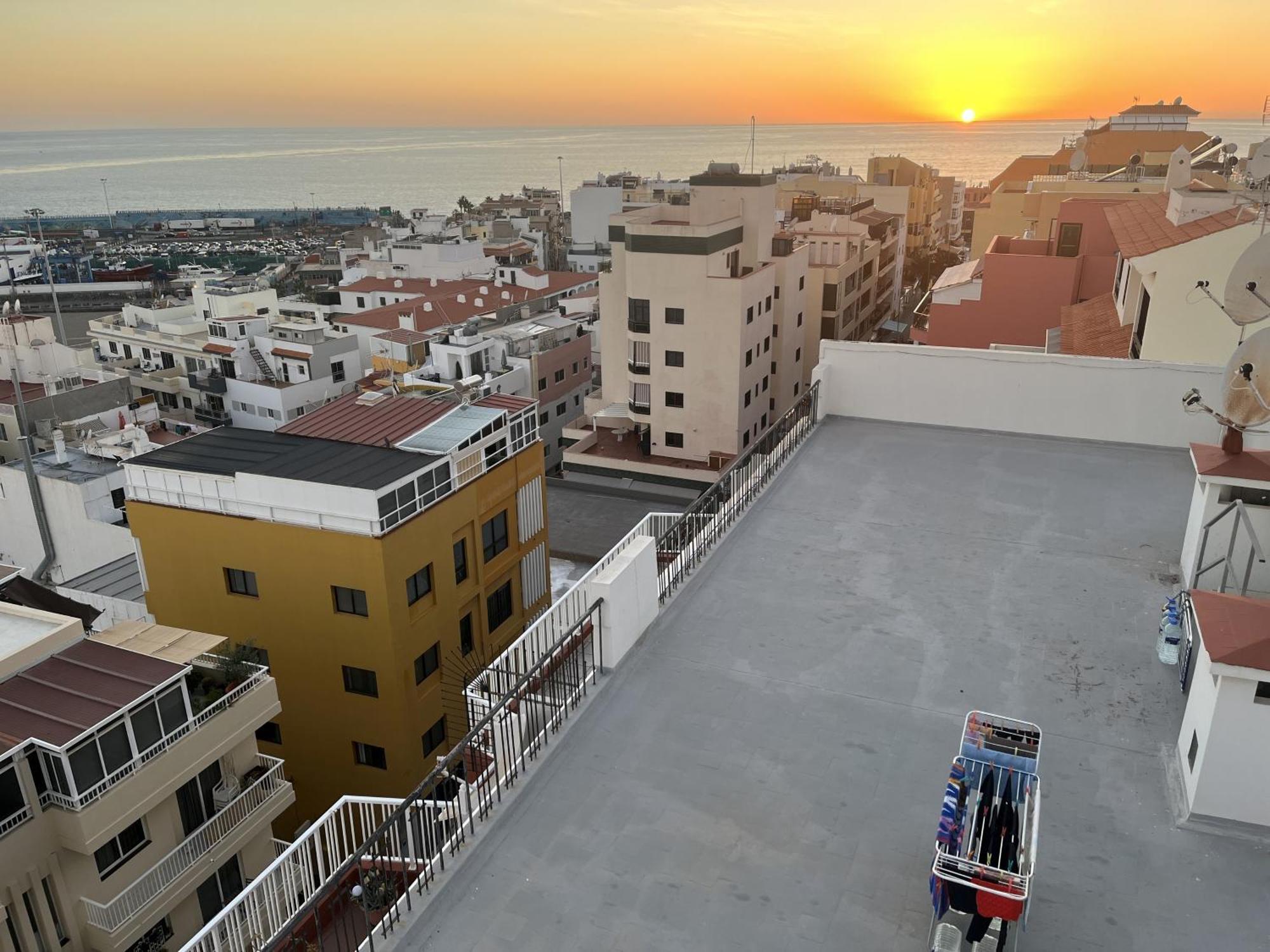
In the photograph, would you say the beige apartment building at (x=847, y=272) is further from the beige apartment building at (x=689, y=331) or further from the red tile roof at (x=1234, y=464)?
the red tile roof at (x=1234, y=464)

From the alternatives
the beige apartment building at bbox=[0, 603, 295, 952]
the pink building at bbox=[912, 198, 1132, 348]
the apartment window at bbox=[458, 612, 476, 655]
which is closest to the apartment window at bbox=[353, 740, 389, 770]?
the apartment window at bbox=[458, 612, 476, 655]

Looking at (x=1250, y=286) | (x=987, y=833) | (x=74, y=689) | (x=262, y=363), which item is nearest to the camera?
(x=987, y=833)

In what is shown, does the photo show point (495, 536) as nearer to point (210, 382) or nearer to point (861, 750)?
point (861, 750)

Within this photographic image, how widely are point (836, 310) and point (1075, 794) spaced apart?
4326 cm

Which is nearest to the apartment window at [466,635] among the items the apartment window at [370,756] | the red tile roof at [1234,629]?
the apartment window at [370,756]

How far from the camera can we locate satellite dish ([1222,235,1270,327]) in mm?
10359

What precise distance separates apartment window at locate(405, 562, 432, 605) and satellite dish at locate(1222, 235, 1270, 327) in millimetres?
13887

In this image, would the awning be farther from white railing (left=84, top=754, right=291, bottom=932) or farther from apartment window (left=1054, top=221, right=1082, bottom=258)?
apartment window (left=1054, top=221, right=1082, bottom=258)

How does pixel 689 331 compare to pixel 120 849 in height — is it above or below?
above

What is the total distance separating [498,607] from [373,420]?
5.18 metres

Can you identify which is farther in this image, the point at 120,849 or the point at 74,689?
the point at 120,849

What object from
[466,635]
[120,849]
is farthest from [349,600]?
[120,849]

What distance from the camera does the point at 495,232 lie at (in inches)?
3442

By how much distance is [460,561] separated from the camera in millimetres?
19469
